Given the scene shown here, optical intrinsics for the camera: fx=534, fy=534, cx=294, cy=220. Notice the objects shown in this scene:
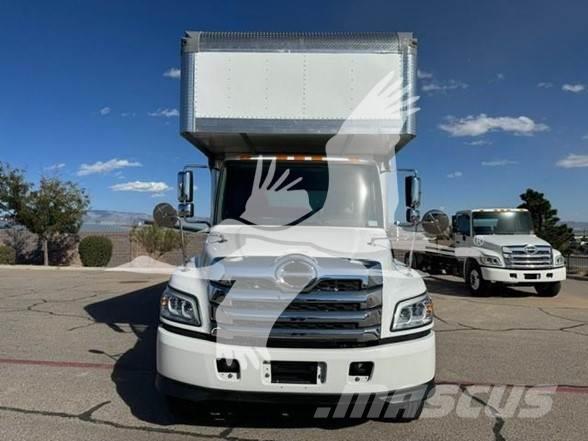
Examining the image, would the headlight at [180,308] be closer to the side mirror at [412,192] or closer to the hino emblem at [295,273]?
the hino emblem at [295,273]

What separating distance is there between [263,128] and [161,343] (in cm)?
271

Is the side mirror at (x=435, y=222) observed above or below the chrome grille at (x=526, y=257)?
above

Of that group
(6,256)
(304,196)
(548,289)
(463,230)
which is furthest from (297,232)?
(6,256)

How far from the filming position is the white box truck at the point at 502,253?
13117 mm

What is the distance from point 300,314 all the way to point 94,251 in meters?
21.8

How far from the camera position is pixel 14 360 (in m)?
6.27

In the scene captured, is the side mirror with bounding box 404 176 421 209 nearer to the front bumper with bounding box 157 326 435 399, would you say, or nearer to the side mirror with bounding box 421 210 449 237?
the side mirror with bounding box 421 210 449 237

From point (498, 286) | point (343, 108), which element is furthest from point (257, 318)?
point (498, 286)

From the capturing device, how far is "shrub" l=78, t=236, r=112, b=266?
931 inches

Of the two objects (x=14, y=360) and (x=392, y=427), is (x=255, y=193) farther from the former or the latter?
(x=14, y=360)

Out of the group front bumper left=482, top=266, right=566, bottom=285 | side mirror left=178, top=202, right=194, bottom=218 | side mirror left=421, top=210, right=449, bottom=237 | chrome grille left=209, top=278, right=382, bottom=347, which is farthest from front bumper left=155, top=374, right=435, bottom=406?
front bumper left=482, top=266, right=566, bottom=285

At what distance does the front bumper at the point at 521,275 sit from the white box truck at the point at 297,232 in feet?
26.3

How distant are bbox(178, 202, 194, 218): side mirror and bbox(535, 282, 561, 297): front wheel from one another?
10909mm

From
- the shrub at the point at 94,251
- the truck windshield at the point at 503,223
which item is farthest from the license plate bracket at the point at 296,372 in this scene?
the shrub at the point at 94,251
